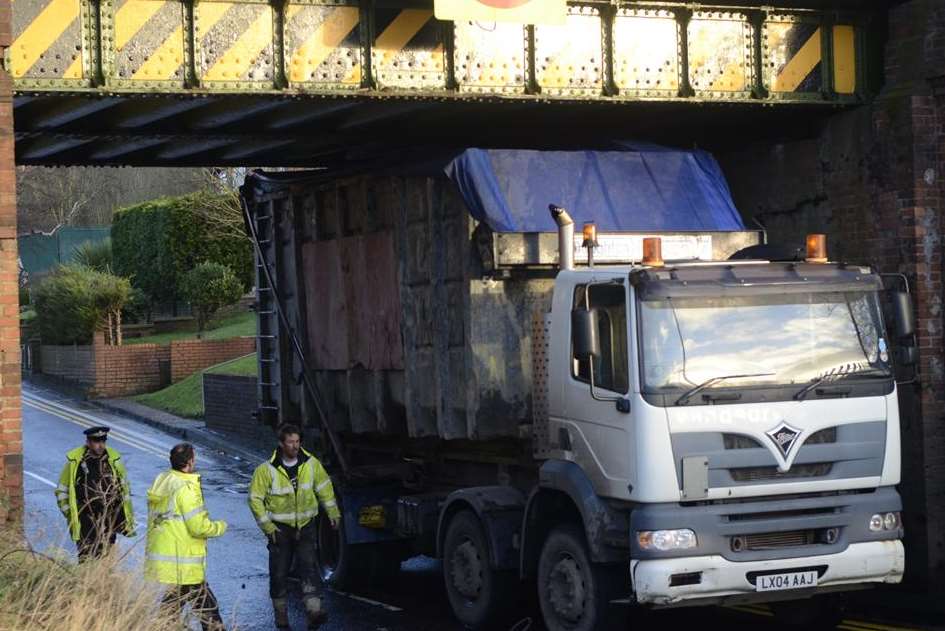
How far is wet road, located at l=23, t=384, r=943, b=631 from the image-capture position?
1095cm

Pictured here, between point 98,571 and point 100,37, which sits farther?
point 100,37

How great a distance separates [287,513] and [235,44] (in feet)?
12.5

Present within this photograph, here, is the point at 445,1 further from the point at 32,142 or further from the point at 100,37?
the point at 32,142

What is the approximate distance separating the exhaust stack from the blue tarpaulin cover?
53cm

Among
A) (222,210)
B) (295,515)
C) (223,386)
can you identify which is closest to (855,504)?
(295,515)

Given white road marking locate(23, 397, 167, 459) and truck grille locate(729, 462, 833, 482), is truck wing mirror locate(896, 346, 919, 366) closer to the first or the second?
truck grille locate(729, 462, 833, 482)

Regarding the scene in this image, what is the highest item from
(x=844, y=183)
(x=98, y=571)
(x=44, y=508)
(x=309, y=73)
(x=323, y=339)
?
(x=309, y=73)

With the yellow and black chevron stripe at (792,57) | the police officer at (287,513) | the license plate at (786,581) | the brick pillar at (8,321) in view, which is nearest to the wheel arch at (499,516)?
the police officer at (287,513)

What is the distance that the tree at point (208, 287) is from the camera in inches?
1510

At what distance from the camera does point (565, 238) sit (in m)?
10.2

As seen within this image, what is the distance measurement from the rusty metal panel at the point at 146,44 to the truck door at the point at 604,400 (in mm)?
3916

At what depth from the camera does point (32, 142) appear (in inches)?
573

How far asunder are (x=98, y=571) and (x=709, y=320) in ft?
13.5

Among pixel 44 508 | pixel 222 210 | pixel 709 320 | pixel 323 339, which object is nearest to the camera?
pixel 709 320
